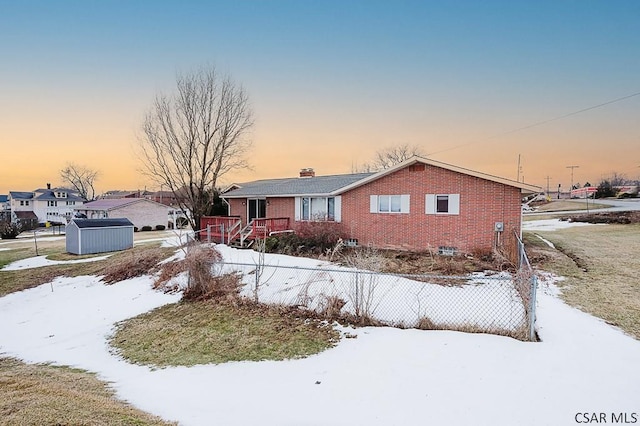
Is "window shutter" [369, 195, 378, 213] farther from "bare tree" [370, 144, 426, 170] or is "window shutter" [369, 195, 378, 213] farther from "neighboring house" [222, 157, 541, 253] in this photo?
"bare tree" [370, 144, 426, 170]

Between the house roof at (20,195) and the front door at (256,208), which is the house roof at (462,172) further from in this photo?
the house roof at (20,195)

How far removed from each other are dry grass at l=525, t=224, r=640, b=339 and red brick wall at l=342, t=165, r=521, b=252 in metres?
2.22

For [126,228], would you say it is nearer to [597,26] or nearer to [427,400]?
[427,400]

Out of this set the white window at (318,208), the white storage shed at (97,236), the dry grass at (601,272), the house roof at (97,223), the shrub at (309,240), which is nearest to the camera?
the dry grass at (601,272)

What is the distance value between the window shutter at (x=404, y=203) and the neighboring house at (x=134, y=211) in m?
40.5

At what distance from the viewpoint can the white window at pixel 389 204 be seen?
17.0m

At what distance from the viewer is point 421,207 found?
54.5ft

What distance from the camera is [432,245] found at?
640 inches

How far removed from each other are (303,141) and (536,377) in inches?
960

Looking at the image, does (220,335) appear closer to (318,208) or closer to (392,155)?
(318,208)

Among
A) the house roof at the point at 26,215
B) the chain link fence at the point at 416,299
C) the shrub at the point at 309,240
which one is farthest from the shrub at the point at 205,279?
the house roof at the point at 26,215

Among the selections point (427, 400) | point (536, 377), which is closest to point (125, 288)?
point (427, 400)

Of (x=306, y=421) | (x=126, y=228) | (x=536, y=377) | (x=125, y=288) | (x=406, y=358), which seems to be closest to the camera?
(x=306, y=421)

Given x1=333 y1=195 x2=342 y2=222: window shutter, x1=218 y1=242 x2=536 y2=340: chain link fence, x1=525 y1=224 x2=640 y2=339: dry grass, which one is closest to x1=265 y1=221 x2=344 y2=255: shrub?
x1=333 y1=195 x2=342 y2=222: window shutter
